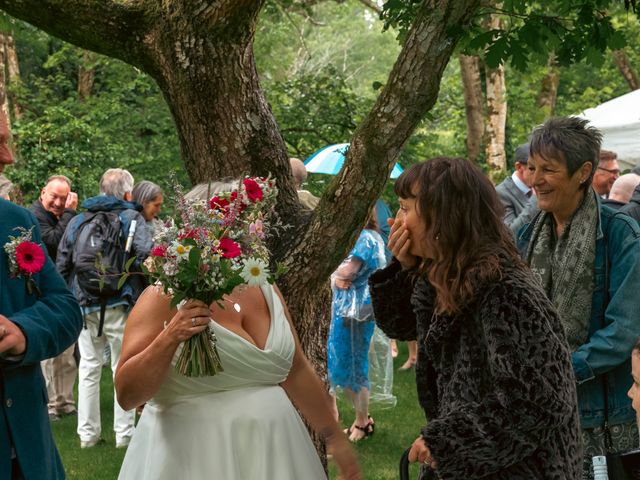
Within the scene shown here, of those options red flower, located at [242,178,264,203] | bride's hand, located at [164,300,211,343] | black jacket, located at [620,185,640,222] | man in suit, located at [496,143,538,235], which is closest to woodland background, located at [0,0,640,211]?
man in suit, located at [496,143,538,235]

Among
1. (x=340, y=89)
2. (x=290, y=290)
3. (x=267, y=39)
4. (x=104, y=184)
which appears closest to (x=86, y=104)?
(x=267, y=39)

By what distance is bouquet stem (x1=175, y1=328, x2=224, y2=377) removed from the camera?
373cm

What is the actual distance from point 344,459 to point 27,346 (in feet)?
4.20

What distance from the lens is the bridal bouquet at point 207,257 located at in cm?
366

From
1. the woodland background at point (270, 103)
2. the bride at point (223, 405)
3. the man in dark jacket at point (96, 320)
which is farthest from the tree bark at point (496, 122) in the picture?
the bride at point (223, 405)

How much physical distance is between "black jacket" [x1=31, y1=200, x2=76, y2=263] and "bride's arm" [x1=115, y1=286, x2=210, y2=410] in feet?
21.0

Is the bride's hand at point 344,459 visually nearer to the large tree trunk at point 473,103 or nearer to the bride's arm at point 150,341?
the bride's arm at point 150,341

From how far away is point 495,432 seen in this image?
10.5 ft

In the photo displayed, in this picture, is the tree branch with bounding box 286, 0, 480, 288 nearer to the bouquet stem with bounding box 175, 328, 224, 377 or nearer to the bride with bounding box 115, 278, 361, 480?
the bride with bounding box 115, 278, 361, 480

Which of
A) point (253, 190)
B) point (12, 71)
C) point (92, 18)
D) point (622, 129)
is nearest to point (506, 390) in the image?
point (253, 190)

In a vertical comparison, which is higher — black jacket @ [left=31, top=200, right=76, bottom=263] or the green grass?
→ black jacket @ [left=31, top=200, right=76, bottom=263]

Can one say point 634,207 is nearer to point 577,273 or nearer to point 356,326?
point 356,326

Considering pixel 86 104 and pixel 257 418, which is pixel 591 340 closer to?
pixel 257 418

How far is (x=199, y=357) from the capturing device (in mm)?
3723
